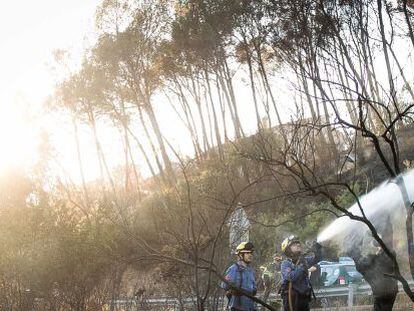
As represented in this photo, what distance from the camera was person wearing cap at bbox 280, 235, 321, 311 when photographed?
6.95 m

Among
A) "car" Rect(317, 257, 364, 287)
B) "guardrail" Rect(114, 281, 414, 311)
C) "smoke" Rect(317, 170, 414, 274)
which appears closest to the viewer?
"smoke" Rect(317, 170, 414, 274)

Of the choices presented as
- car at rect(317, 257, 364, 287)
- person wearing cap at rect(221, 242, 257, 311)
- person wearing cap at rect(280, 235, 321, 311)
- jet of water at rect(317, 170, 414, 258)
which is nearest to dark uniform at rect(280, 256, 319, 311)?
person wearing cap at rect(280, 235, 321, 311)

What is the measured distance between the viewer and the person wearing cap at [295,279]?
695 centimetres

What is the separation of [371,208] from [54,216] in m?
6.43

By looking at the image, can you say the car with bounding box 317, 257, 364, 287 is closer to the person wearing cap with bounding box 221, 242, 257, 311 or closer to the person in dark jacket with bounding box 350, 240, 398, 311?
Answer: the person in dark jacket with bounding box 350, 240, 398, 311

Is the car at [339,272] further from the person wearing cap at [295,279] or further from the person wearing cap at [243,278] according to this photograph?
the person wearing cap at [243,278]

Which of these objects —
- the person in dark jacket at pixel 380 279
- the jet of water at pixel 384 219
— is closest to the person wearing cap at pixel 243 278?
the person in dark jacket at pixel 380 279

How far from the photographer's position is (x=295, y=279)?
6938 mm

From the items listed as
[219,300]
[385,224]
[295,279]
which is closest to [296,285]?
[295,279]

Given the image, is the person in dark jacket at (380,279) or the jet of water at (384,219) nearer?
the person in dark jacket at (380,279)

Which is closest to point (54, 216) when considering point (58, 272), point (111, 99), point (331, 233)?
point (58, 272)

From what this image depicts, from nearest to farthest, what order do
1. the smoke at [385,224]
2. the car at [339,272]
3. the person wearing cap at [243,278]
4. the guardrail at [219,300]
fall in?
the person wearing cap at [243,278], the smoke at [385,224], the guardrail at [219,300], the car at [339,272]

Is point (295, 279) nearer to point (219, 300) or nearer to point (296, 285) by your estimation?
point (296, 285)

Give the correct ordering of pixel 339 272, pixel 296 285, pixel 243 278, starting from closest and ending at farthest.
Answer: pixel 243 278 → pixel 296 285 → pixel 339 272
